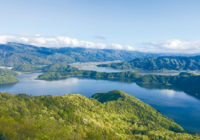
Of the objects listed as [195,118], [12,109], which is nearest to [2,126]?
[12,109]

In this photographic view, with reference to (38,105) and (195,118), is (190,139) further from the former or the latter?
(38,105)

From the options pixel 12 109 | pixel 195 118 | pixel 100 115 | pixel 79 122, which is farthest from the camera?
pixel 195 118

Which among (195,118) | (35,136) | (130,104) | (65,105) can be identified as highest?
(35,136)

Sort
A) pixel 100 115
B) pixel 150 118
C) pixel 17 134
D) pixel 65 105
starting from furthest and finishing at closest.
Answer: pixel 150 118
pixel 100 115
pixel 65 105
pixel 17 134

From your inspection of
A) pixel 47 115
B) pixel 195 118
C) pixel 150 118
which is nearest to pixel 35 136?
pixel 47 115

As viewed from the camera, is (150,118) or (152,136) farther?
(150,118)

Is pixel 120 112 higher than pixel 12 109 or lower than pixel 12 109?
lower

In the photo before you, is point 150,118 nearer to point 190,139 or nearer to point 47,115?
point 190,139
